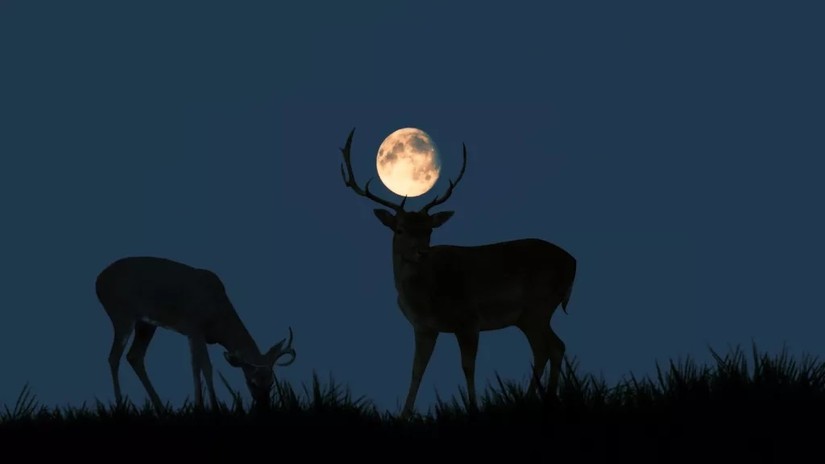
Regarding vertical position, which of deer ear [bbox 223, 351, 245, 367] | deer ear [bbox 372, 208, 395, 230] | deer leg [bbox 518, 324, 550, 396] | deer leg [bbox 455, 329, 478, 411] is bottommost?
deer leg [bbox 455, 329, 478, 411]

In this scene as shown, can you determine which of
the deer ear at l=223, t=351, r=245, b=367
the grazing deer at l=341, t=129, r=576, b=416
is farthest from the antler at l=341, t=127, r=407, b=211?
the deer ear at l=223, t=351, r=245, b=367

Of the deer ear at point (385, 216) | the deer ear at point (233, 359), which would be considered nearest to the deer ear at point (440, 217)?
the deer ear at point (385, 216)

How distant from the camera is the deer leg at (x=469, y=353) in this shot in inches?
468

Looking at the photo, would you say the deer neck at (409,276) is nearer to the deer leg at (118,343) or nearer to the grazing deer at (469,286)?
the grazing deer at (469,286)

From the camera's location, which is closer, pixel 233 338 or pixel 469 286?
pixel 469 286

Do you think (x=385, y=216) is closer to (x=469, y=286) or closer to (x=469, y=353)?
(x=469, y=286)

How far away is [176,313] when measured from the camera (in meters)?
14.4

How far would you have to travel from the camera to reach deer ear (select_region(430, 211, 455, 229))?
12.1 m

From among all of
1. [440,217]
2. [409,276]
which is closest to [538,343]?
[409,276]

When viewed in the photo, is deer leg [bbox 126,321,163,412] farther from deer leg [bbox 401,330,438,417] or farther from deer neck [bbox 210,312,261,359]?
deer leg [bbox 401,330,438,417]

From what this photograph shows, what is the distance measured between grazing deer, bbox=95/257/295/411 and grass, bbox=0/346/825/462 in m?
3.38

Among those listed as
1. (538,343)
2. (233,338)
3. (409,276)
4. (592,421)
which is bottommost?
(592,421)

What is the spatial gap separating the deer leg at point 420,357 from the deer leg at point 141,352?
3.49 meters

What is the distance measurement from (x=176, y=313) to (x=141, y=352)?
2.60 feet
